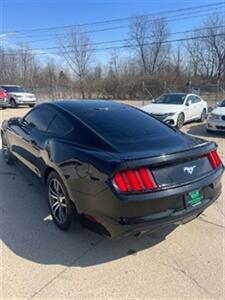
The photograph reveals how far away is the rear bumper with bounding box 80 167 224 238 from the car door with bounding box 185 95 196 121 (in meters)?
9.35

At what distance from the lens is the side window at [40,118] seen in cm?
413

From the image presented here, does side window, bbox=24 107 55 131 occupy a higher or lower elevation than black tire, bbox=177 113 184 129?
higher

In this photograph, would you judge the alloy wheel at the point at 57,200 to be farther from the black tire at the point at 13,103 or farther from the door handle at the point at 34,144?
the black tire at the point at 13,103

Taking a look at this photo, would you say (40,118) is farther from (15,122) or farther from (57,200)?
(57,200)

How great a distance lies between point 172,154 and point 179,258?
1043 millimetres

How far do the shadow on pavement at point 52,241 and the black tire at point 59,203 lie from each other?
11 centimetres

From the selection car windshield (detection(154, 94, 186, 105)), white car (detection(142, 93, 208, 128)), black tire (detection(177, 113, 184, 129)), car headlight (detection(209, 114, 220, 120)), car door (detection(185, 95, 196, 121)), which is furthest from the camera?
car windshield (detection(154, 94, 186, 105))

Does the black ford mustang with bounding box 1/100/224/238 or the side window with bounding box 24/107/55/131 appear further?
the side window with bounding box 24/107/55/131

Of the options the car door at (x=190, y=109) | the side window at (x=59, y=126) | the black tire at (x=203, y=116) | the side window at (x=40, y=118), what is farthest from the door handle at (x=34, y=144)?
the black tire at (x=203, y=116)

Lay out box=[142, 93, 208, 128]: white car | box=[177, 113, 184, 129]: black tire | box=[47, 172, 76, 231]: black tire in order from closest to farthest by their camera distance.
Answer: box=[47, 172, 76, 231]: black tire < box=[142, 93, 208, 128]: white car < box=[177, 113, 184, 129]: black tire

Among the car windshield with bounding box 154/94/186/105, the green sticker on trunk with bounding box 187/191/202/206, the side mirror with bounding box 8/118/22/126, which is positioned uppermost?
the side mirror with bounding box 8/118/22/126

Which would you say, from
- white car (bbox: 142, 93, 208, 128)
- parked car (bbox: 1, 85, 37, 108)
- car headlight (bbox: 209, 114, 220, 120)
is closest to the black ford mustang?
car headlight (bbox: 209, 114, 220, 120)

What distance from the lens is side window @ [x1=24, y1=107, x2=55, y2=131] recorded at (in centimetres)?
413

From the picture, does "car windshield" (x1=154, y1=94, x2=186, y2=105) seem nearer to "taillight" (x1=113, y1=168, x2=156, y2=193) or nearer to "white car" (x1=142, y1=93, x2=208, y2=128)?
"white car" (x1=142, y1=93, x2=208, y2=128)
